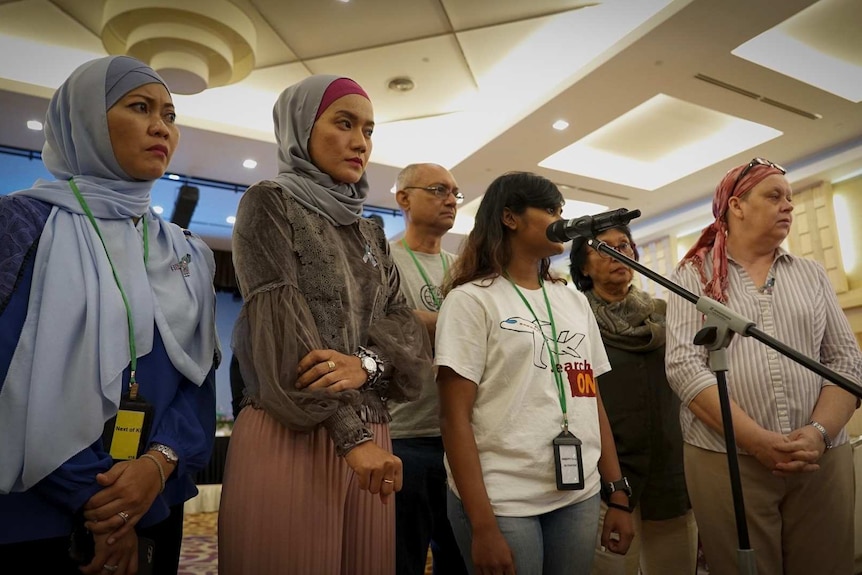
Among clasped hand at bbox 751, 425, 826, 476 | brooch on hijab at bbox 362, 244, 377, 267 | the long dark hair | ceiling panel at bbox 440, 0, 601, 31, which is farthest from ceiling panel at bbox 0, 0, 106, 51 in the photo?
clasped hand at bbox 751, 425, 826, 476

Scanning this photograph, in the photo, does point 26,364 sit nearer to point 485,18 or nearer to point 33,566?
point 33,566

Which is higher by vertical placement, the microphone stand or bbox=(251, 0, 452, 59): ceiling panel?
bbox=(251, 0, 452, 59): ceiling panel

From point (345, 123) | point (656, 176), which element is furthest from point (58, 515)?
point (656, 176)

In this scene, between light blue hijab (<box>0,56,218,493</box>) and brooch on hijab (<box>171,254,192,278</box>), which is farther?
brooch on hijab (<box>171,254,192,278</box>)

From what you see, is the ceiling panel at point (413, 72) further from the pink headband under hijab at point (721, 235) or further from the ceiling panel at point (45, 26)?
the pink headband under hijab at point (721, 235)

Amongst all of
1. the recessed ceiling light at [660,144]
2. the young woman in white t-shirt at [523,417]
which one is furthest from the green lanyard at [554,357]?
the recessed ceiling light at [660,144]

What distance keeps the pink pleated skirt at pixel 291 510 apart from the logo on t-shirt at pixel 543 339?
1.85 ft

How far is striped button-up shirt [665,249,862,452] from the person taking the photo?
5.85 feet

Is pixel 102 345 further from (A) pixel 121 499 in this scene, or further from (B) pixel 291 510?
(B) pixel 291 510

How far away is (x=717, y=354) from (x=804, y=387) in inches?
28.6

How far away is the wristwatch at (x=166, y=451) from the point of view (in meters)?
1.17

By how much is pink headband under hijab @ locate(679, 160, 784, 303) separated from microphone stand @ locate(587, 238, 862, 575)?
64 cm

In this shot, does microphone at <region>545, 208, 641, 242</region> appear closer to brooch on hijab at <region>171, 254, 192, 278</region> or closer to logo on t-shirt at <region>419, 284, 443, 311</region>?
logo on t-shirt at <region>419, 284, 443, 311</region>

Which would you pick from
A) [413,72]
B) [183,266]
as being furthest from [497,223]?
[413,72]
